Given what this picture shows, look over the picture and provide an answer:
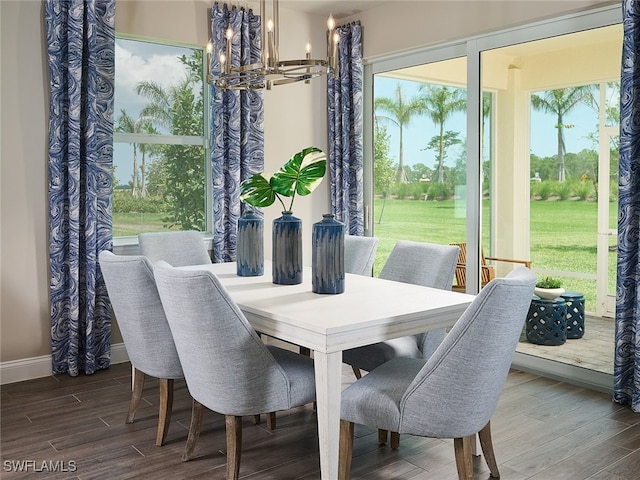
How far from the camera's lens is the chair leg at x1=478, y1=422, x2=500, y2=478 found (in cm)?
266

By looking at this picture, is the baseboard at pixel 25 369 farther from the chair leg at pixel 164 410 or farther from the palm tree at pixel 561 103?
the palm tree at pixel 561 103

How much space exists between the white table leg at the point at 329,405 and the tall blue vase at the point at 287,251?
35.4 inches

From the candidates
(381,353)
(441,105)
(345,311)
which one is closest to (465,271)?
(441,105)

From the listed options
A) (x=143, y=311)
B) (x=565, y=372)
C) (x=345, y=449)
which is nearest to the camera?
(x=345, y=449)

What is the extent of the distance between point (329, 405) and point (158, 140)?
9.96 feet

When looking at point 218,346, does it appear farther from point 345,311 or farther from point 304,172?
point 304,172

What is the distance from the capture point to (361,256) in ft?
13.0

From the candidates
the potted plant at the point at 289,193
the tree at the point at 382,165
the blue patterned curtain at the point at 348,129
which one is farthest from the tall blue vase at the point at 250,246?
the tree at the point at 382,165

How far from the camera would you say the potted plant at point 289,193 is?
3127 millimetres

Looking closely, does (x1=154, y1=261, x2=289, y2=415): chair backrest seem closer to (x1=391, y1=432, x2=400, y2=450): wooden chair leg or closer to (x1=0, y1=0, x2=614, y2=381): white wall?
(x1=391, y1=432, x2=400, y2=450): wooden chair leg

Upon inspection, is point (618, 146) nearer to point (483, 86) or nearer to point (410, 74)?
point (483, 86)

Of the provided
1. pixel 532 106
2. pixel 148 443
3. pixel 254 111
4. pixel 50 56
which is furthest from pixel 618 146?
pixel 50 56

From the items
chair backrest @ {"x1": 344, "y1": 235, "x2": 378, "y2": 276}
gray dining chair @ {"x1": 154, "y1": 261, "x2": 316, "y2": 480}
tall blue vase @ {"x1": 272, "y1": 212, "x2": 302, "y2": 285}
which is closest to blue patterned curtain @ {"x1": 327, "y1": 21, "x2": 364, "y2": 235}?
chair backrest @ {"x1": 344, "y1": 235, "x2": 378, "y2": 276}

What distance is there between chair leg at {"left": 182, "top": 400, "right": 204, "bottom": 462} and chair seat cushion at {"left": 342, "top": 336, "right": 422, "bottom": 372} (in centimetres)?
88
